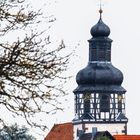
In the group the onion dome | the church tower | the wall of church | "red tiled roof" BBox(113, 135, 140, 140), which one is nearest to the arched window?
the church tower

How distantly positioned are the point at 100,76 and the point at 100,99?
2.35 meters

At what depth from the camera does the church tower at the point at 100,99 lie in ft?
322

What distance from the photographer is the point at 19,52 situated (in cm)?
1424

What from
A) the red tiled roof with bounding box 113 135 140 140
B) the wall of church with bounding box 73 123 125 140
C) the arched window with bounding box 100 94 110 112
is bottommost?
the red tiled roof with bounding box 113 135 140 140

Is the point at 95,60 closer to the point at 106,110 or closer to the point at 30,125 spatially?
the point at 106,110

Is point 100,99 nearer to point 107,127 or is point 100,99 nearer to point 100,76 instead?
point 100,76

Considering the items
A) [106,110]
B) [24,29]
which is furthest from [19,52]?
[106,110]

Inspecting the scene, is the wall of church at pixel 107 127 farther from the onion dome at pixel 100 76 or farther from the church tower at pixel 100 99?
the onion dome at pixel 100 76

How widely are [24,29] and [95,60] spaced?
88474mm

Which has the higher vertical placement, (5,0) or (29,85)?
(5,0)

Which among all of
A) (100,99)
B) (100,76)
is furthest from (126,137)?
(100,76)

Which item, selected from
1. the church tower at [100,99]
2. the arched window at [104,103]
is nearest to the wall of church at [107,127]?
the church tower at [100,99]

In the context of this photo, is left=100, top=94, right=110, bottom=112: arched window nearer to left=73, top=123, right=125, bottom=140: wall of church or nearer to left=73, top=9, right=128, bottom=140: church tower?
left=73, top=9, right=128, bottom=140: church tower

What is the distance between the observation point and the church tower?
9825 cm
